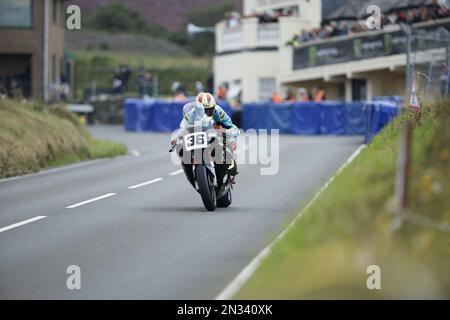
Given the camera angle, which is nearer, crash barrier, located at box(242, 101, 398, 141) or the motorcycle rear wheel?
the motorcycle rear wheel

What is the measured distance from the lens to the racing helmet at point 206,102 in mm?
16703

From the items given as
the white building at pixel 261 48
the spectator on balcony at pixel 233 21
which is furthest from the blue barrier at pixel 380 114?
the spectator on balcony at pixel 233 21

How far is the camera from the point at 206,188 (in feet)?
53.7

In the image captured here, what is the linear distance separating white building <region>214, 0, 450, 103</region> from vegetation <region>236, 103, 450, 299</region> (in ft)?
90.1

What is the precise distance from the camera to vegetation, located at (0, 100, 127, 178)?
2628 cm

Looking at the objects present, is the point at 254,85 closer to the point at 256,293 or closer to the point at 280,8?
the point at 280,8

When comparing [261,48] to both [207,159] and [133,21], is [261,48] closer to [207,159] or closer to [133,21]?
[207,159]

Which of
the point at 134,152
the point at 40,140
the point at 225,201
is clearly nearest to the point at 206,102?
the point at 225,201

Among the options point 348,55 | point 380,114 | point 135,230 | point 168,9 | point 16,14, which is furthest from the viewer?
point 168,9

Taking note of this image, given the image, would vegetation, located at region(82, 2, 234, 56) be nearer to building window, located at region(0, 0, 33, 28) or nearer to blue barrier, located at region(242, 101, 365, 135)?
building window, located at region(0, 0, 33, 28)

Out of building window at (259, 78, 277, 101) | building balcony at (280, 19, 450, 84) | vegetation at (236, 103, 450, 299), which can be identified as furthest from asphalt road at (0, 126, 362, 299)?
building window at (259, 78, 277, 101)

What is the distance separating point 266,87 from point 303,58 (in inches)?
258
